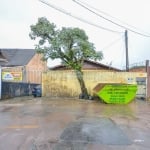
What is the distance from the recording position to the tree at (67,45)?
31.1 meters

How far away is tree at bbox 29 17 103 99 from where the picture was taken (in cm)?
3109

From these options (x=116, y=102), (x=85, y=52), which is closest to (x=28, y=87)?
(x=85, y=52)

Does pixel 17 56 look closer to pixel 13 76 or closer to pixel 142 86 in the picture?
pixel 13 76

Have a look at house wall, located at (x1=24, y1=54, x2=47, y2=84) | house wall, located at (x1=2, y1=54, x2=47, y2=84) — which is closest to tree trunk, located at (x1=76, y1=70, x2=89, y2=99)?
house wall, located at (x1=2, y1=54, x2=47, y2=84)

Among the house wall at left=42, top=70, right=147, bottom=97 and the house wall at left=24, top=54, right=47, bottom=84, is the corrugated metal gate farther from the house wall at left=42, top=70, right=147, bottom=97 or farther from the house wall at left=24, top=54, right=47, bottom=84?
the house wall at left=24, top=54, right=47, bottom=84

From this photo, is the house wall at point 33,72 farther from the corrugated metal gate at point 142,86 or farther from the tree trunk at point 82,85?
the corrugated metal gate at point 142,86

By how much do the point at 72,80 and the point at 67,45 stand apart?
9.79 feet

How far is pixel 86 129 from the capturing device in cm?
1351

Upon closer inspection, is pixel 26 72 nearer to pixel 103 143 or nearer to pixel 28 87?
pixel 28 87

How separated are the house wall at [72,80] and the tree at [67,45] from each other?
0.65 meters

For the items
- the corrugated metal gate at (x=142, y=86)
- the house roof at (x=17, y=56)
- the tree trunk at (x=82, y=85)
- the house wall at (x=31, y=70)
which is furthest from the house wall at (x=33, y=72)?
the corrugated metal gate at (x=142, y=86)

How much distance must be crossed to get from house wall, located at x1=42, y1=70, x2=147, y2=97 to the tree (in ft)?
2.12

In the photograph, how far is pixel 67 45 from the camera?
31.4 meters

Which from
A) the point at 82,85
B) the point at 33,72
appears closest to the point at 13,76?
the point at 33,72
